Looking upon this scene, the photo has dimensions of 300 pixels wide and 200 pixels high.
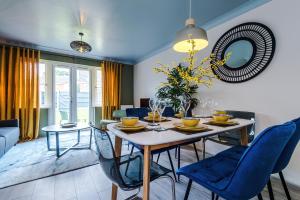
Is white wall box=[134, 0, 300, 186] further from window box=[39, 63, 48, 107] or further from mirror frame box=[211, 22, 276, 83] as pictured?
window box=[39, 63, 48, 107]

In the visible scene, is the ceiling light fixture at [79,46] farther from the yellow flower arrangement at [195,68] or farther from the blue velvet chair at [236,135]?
the blue velvet chair at [236,135]

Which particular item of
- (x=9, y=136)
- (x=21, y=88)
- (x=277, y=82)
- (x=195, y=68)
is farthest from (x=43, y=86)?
(x=277, y=82)

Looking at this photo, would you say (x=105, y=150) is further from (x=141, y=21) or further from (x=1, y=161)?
(x=1, y=161)

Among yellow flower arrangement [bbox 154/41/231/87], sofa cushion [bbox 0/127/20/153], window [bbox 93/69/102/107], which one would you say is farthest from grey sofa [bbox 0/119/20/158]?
yellow flower arrangement [bbox 154/41/231/87]

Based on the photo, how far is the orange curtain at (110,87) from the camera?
465 centimetres

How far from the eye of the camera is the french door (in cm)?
419

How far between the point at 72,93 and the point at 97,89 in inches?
29.3

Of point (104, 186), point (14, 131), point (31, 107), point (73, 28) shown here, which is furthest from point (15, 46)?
point (104, 186)

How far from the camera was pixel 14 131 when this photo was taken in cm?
272

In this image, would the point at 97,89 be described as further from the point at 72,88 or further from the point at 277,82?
the point at 277,82

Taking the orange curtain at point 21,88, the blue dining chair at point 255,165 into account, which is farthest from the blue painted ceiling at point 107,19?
the blue dining chair at point 255,165

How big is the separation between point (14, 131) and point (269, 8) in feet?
14.8

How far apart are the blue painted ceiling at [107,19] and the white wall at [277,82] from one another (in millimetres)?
234

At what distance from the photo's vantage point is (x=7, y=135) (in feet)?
7.79
